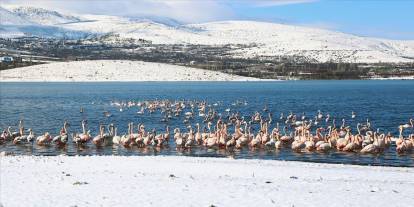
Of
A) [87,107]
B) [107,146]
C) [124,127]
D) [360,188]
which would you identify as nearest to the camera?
[360,188]

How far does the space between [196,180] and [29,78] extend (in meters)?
174

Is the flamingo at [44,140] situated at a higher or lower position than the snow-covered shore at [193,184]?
lower

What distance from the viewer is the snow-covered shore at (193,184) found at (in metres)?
20.2

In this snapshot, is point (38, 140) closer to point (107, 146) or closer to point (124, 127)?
point (107, 146)

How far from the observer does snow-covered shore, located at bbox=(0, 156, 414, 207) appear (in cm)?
2023

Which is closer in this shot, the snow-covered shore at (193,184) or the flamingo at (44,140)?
the snow-covered shore at (193,184)

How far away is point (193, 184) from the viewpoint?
76.6ft

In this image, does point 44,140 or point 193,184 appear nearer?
point 193,184

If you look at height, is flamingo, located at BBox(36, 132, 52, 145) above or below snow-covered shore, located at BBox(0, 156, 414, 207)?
below

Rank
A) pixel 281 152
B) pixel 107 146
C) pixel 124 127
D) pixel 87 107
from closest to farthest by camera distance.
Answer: pixel 281 152, pixel 107 146, pixel 124 127, pixel 87 107

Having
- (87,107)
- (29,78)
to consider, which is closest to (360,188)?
(87,107)

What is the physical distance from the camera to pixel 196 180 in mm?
24594

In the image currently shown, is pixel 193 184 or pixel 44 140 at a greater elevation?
pixel 193 184

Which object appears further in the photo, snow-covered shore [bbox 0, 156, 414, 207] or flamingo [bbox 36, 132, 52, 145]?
flamingo [bbox 36, 132, 52, 145]
